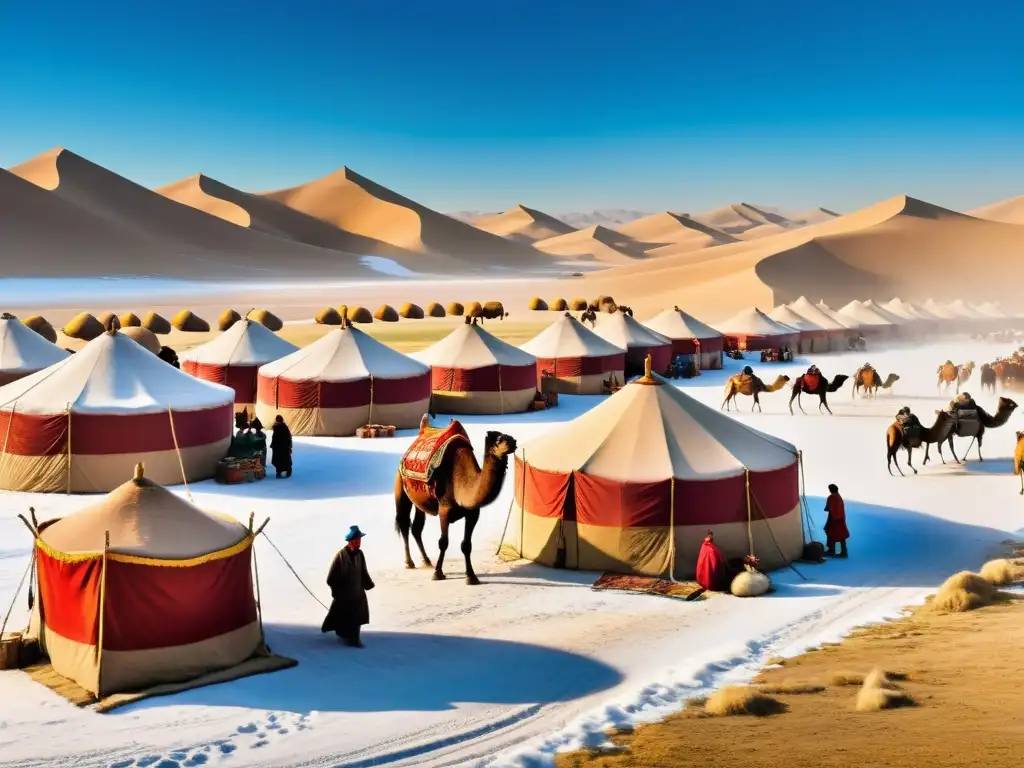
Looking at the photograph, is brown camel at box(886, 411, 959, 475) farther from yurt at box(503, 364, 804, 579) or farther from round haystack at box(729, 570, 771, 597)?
round haystack at box(729, 570, 771, 597)

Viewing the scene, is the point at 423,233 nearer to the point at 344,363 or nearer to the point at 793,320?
the point at 793,320

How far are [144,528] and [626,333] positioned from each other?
2960 centimetres

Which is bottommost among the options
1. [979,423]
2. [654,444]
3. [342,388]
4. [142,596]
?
[142,596]

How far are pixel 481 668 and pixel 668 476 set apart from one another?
13.6ft

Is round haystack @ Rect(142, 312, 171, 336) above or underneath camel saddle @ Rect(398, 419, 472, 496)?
above

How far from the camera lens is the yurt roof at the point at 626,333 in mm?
37812

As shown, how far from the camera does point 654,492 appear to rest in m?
13.2

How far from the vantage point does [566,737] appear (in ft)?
27.6

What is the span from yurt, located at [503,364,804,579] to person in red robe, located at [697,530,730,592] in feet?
1.31

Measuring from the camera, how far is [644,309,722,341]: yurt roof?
4188 centimetres

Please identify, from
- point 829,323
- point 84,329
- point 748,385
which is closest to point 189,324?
point 84,329

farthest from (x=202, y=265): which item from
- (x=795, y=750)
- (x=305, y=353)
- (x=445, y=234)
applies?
(x=795, y=750)

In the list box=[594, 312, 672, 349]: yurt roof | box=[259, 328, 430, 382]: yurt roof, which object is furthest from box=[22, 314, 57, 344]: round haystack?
box=[594, 312, 672, 349]: yurt roof

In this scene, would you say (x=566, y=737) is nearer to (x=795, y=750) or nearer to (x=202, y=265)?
(x=795, y=750)
